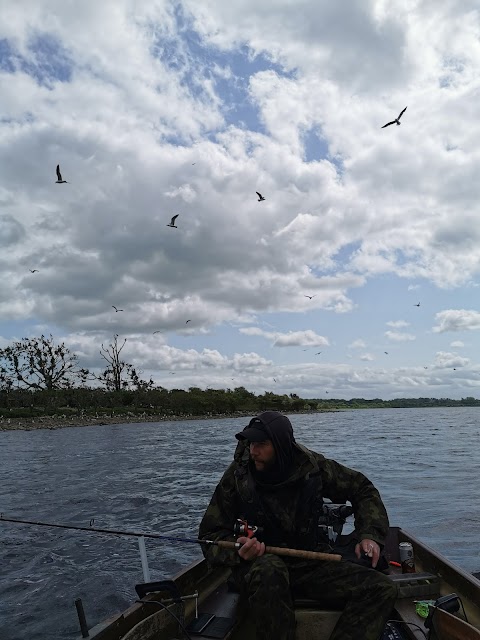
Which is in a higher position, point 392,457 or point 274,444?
point 274,444

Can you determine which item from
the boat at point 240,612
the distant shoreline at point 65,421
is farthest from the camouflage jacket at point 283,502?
the distant shoreline at point 65,421

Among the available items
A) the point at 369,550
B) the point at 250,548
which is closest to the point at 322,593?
the point at 369,550

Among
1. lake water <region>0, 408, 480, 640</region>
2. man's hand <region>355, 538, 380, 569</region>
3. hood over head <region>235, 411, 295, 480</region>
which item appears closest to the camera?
hood over head <region>235, 411, 295, 480</region>

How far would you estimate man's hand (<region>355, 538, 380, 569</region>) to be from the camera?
4.58 m

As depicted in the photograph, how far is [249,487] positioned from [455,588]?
260cm

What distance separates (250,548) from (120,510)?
12.5 m

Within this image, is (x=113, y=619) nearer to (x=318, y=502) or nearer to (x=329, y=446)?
(x=318, y=502)

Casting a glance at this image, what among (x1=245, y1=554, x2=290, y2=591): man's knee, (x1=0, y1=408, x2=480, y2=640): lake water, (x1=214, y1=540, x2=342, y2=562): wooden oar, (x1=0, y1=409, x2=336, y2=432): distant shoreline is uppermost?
(x1=214, y1=540, x2=342, y2=562): wooden oar

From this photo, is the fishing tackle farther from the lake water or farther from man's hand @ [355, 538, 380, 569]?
the lake water

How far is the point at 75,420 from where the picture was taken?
62812 mm

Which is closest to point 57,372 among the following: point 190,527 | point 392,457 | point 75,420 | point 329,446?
point 75,420

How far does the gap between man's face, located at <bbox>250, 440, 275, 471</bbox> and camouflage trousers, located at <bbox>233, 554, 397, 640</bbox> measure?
0.75m

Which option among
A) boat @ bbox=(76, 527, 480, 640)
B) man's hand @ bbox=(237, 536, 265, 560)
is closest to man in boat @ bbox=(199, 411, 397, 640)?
man's hand @ bbox=(237, 536, 265, 560)

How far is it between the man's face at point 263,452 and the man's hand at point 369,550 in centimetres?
110
